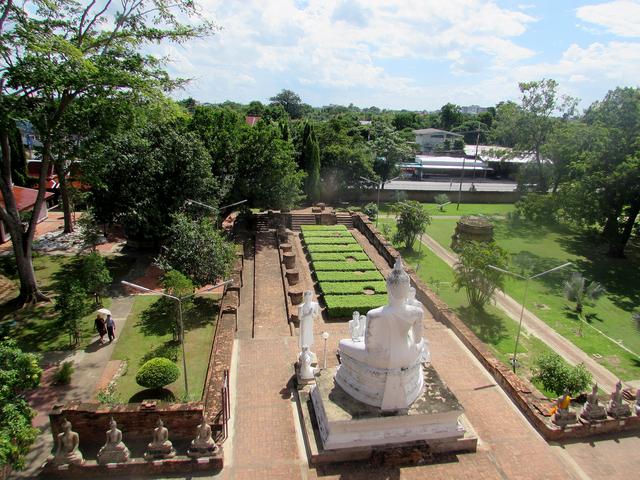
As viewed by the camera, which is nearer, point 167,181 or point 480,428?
point 480,428

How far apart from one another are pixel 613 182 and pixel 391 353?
76.0 ft

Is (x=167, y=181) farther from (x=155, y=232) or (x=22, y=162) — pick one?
(x=22, y=162)

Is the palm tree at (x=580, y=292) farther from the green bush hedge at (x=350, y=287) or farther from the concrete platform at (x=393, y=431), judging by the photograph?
the concrete platform at (x=393, y=431)

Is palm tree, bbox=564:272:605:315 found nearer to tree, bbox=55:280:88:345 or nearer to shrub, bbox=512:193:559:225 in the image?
shrub, bbox=512:193:559:225

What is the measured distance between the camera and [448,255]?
29.2 metres

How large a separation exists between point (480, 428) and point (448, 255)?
17273mm

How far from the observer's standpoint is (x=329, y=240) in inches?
1160

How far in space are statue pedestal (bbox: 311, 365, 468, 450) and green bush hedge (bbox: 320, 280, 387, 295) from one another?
9148 millimetres

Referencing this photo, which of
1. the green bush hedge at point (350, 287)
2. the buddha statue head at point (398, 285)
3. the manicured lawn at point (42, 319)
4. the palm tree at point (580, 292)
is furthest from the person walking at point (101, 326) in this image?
the palm tree at point (580, 292)

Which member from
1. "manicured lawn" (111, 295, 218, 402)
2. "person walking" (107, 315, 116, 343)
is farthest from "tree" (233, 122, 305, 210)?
"person walking" (107, 315, 116, 343)

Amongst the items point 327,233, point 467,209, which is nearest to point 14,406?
point 327,233

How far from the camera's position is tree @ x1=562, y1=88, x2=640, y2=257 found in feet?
90.7

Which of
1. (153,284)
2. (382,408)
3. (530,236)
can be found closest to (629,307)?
(530,236)

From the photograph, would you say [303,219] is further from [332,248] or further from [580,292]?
[580,292]
